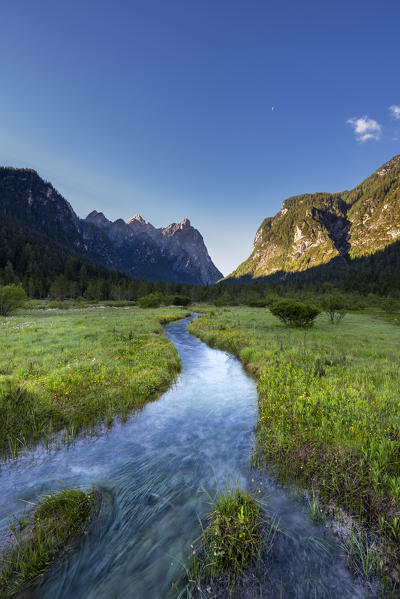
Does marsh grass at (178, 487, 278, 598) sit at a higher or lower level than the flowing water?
higher

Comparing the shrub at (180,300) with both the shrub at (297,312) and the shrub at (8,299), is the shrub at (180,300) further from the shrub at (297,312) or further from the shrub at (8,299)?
the shrub at (297,312)

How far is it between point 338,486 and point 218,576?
3.37 meters

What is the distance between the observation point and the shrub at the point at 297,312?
29281 mm

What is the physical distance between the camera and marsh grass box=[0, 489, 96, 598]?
349 cm

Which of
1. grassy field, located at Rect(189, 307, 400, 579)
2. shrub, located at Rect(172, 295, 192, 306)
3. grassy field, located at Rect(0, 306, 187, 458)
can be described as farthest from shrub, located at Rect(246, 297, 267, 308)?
grassy field, located at Rect(189, 307, 400, 579)

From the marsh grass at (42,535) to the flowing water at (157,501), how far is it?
0.85 ft

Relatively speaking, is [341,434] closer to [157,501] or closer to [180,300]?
[157,501]

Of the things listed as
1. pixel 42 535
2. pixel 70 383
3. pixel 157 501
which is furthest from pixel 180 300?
pixel 42 535

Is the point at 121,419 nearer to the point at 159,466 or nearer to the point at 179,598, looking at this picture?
the point at 159,466

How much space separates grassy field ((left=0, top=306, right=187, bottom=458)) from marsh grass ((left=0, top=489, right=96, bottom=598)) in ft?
9.47

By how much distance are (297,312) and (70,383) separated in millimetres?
27569

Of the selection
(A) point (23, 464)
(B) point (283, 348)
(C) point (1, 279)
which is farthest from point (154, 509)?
(C) point (1, 279)

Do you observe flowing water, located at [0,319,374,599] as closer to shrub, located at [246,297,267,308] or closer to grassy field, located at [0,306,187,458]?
grassy field, located at [0,306,187,458]

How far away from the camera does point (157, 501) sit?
522cm
